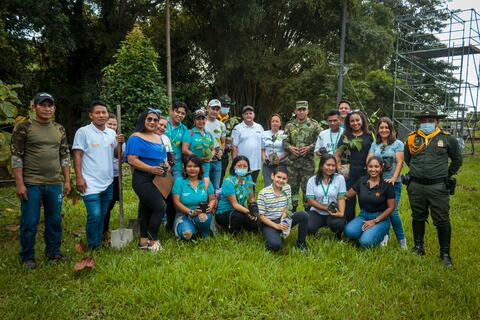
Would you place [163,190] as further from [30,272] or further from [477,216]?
[477,216]

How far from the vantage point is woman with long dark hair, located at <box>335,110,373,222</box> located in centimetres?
523

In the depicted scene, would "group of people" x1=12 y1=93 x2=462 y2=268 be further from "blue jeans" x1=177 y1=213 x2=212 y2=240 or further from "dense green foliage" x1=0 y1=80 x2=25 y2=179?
"dense green foliage" x1=0 y1=80 x2=25 y2=179

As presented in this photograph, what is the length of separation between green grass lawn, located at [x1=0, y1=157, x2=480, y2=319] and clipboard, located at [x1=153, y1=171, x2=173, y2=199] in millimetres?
649

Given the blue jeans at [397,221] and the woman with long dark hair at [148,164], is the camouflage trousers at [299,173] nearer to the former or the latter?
the blue jeans at [397,221]

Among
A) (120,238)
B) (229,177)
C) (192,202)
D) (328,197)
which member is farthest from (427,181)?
(120,238)

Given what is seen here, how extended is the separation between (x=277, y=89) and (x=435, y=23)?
13.7 metres

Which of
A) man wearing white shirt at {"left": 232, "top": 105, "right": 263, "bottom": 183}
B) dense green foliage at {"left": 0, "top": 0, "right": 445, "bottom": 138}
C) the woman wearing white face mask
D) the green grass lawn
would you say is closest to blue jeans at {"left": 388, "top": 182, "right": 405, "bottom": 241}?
the green grass lawn

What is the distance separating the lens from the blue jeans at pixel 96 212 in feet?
14.6

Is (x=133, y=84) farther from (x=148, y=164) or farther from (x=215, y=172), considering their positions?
(x=148, y=164)

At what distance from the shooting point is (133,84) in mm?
8719

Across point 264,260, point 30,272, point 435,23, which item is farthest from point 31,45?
point 435,23

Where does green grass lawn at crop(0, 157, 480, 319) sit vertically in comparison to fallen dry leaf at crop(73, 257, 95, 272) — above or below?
below

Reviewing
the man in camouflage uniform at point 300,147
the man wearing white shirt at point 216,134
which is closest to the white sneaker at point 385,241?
the man in camouflage uniform at point 300,147

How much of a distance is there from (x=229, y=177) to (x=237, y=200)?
1.09ft
